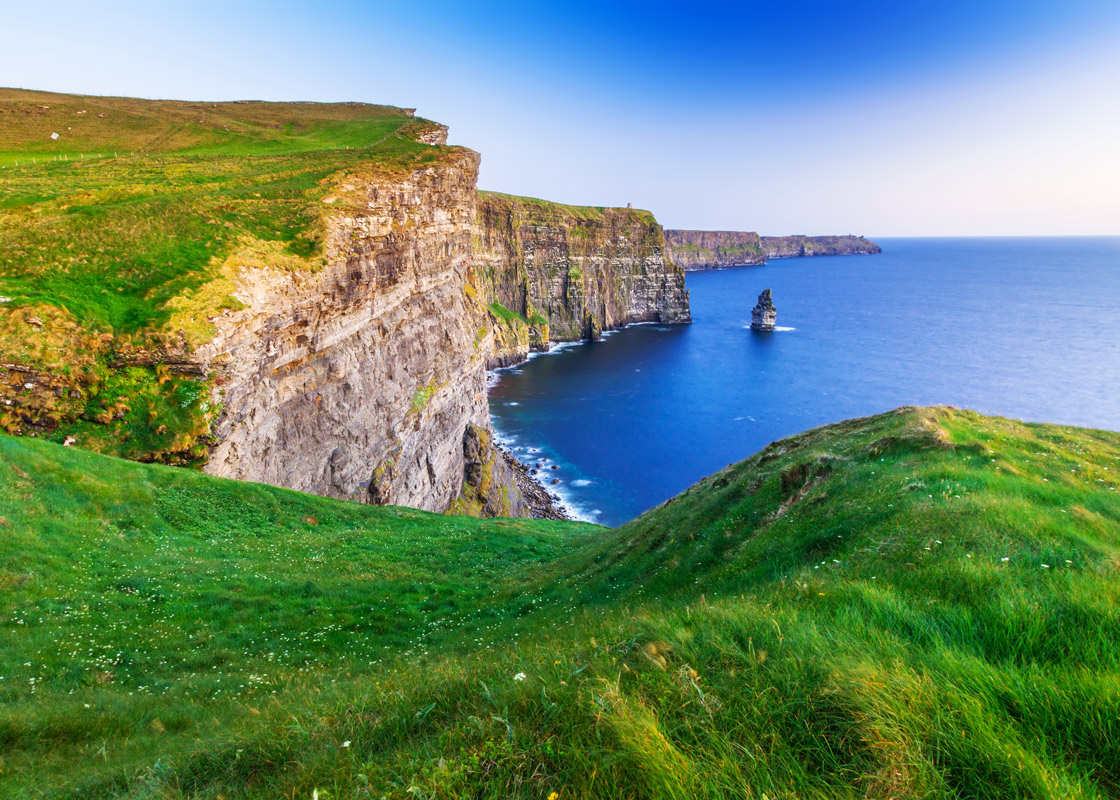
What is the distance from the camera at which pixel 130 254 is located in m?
25.7

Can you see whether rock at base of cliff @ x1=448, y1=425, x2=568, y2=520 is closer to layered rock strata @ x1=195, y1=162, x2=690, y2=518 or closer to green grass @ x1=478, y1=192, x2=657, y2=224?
layered rock strata @ x1=195, y1=162, x2=690, y2=518

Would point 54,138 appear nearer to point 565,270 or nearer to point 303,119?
point 303,119

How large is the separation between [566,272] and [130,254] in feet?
372

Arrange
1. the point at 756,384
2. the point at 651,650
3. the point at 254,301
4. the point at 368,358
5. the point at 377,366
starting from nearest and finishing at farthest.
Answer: the point at 651,650 < the point at 254,301 < the point at 368,358 < the point at 377,366 < the point at 756,384

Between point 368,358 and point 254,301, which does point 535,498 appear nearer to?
point 368,358

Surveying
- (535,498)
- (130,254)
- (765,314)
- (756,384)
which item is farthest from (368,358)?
(765,314)

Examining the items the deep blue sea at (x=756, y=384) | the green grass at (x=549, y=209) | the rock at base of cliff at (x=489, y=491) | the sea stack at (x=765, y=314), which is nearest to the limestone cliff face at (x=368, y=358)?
the rock at base of cliff at (x=489, y=491)

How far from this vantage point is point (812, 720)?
139 inches

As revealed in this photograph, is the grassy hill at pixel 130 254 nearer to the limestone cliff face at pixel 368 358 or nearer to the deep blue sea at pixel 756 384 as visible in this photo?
the limestone cliff face at pixel 368 358

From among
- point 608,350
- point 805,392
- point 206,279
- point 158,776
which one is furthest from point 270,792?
point 608,350

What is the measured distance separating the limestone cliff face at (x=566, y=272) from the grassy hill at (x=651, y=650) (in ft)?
305

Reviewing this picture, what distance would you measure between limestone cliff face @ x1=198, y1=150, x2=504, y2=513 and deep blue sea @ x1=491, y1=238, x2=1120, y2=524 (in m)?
21.6

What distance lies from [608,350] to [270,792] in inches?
4880

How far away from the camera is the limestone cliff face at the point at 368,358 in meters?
26.7
